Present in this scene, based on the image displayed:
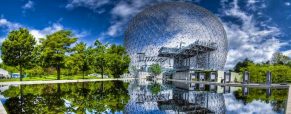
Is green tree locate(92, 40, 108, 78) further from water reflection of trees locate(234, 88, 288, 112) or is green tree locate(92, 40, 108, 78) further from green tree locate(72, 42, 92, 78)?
water reflection of trees locate(234, 88, 288, 112)

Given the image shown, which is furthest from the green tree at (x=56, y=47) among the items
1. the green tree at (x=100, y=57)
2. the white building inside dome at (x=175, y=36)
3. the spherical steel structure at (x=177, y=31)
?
the spherical steel structure at (x=177, y=31)

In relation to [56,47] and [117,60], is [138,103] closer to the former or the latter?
[56,47]

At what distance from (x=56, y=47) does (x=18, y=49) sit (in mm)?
6449

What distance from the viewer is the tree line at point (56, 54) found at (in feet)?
145

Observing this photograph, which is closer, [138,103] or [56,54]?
[138,103]

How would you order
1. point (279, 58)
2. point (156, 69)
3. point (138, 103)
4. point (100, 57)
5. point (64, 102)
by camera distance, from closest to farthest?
point (64, 102)
point (138, 103)
point (100, 57)
point (279, 58)
point (156, 69)

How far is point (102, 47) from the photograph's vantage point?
62.8 meters

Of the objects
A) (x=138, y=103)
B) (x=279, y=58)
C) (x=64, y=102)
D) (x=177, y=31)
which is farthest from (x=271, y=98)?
(x=177, y=31)

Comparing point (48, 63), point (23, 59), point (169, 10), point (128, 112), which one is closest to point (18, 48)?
point (23, 59)

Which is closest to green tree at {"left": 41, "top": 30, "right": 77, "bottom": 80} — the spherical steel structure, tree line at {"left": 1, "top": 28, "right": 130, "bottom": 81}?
tree line at {"left": 1, "top": 28, "right": 130, "bottom": 81}

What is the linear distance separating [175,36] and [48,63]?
43512mm

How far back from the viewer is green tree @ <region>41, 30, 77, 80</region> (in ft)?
158

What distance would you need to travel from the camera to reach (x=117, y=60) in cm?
6181

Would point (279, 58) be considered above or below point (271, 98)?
above
